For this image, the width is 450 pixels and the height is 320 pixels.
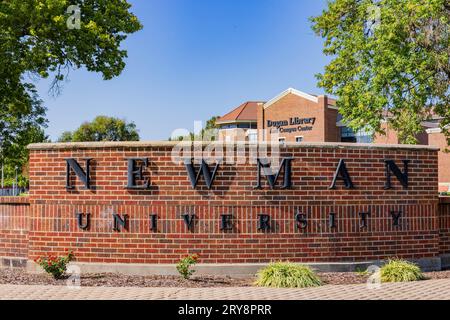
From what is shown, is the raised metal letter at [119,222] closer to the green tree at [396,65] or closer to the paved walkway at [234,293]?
the paved walkway at [234,293]

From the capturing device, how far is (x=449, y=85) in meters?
24.3

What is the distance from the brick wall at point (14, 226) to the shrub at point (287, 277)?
4.99m

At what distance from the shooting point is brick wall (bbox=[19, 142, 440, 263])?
10281 mm

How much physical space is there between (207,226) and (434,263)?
4.64 meters

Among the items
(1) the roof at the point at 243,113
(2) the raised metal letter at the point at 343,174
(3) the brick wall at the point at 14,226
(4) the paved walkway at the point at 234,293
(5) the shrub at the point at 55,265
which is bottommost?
(4) the paved walkway at the point at 234,293

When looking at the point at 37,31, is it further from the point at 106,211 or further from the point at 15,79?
the point at 106,211

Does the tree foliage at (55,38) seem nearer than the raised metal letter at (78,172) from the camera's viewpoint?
No

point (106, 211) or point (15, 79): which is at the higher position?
point (15, 79)

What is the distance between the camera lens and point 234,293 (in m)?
8.03

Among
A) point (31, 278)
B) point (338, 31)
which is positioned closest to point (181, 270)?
point (31, 278)

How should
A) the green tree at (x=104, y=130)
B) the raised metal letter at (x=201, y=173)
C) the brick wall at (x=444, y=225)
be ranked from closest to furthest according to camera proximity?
the raised metal letter at (x=201, y=173) < the brick wall at (x=444, y=225) < the green tree at (x=104, y=130)

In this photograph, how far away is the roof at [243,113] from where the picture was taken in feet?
263

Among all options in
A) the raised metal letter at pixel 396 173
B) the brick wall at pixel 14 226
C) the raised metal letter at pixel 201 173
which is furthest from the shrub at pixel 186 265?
the raised metal letter at pixel 396 173

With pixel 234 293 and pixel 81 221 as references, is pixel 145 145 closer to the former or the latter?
pixel 81 221
